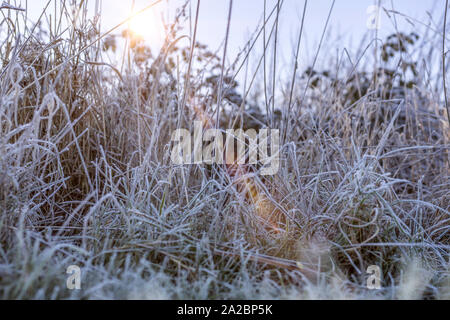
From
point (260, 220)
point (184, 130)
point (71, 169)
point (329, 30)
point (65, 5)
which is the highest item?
point (329, 30)

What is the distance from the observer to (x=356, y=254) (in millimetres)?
761

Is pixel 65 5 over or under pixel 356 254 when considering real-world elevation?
over

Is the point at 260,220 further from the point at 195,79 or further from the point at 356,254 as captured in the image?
the point at 195,79

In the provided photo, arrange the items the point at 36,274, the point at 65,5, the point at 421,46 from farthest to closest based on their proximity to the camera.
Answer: the point at 421,46 < the point at 65,5 < the point at 36,274

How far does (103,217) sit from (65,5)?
26.2 inches

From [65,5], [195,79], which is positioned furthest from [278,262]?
[65,5]

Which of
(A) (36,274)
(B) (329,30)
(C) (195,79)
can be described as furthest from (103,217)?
(B) (329,30)

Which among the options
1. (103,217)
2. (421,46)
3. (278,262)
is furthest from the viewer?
(421,46)

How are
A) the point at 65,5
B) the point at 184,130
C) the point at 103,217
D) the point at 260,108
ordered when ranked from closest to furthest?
the point at 103,217 < the point at 65,5 < the point at 184,130 < the point at 260,108

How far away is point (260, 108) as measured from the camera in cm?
219

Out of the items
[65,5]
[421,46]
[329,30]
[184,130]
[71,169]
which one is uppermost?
[329,30]

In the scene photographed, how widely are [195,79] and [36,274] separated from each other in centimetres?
93
